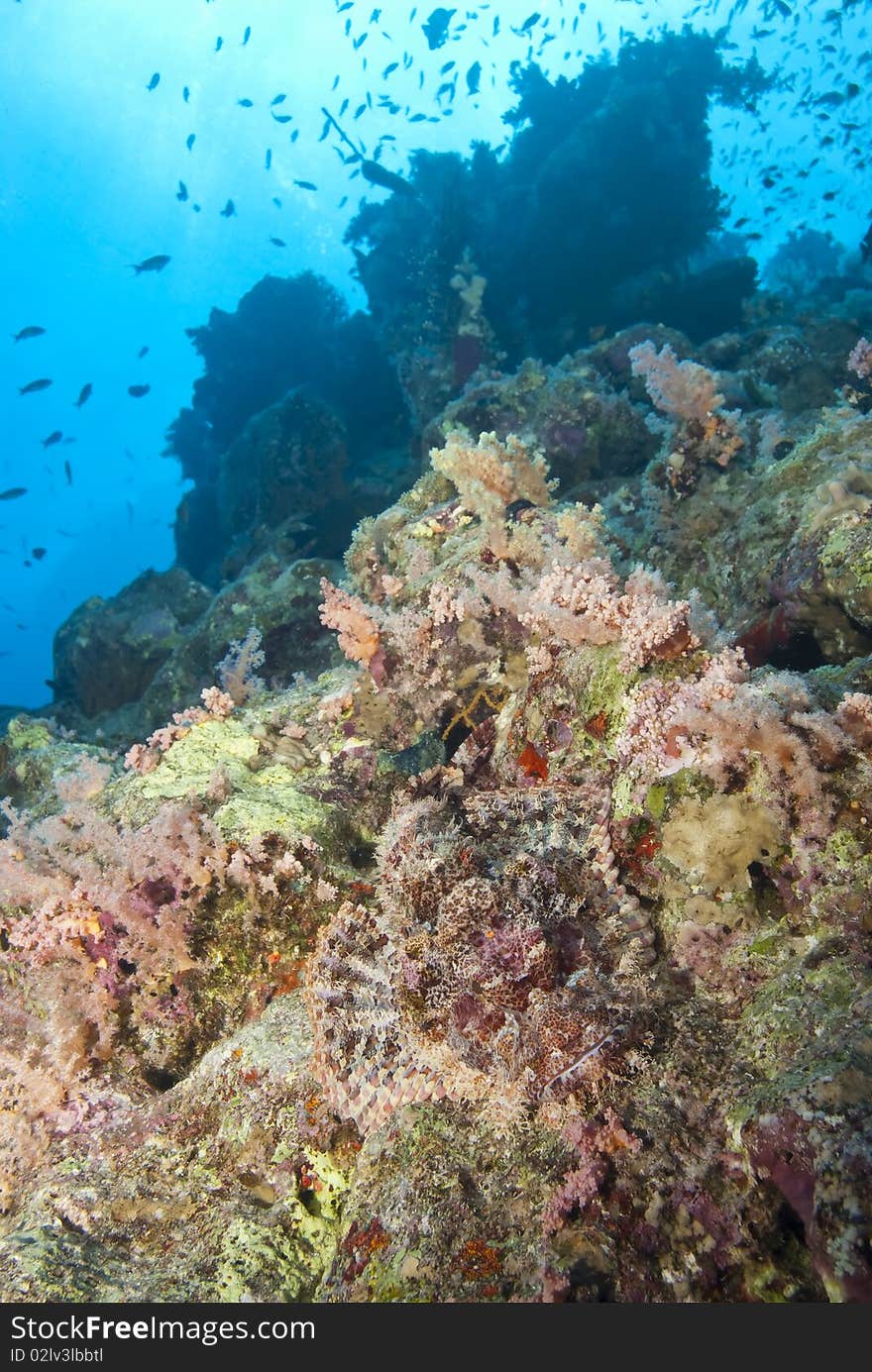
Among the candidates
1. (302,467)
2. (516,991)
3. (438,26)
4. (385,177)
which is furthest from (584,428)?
(438,26)

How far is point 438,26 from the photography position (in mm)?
20641

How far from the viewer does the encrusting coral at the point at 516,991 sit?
1.73 meters

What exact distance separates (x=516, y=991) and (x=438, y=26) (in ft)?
94.0

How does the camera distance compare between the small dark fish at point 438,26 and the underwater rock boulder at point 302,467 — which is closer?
the underwater rock boulder at point 302,467

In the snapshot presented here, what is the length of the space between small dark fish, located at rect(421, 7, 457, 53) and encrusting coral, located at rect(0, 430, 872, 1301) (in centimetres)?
2620

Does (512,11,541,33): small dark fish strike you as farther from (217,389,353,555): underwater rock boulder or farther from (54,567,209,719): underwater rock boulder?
(54,567,209,719): underwater rock boulder

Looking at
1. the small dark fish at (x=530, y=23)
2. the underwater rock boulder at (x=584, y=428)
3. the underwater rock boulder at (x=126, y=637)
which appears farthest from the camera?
the small dark fish at (x=530, y=23)

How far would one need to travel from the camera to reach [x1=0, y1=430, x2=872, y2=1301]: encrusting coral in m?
1.73

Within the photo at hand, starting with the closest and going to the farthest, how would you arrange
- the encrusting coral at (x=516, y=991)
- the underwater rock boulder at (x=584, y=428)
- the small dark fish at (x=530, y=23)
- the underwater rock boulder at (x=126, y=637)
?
the encrusting coral at (x=516, y=991)
the underwater rock boulder at (x=584, y=428)
the underwater rock boulder at (x=126, y=637)
the small dark fish at (x=530, y=23)

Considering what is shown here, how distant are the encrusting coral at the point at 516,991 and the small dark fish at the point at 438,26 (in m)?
26.2

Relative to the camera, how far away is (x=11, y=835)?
3.66 m

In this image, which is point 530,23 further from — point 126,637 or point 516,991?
point 516,991

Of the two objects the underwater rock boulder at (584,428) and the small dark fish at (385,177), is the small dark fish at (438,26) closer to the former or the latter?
the small dark fish at (385,177)

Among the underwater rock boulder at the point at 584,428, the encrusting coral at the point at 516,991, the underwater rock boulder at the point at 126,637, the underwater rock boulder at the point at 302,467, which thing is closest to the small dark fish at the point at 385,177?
the underwater rock boulder at the point at 302,467
